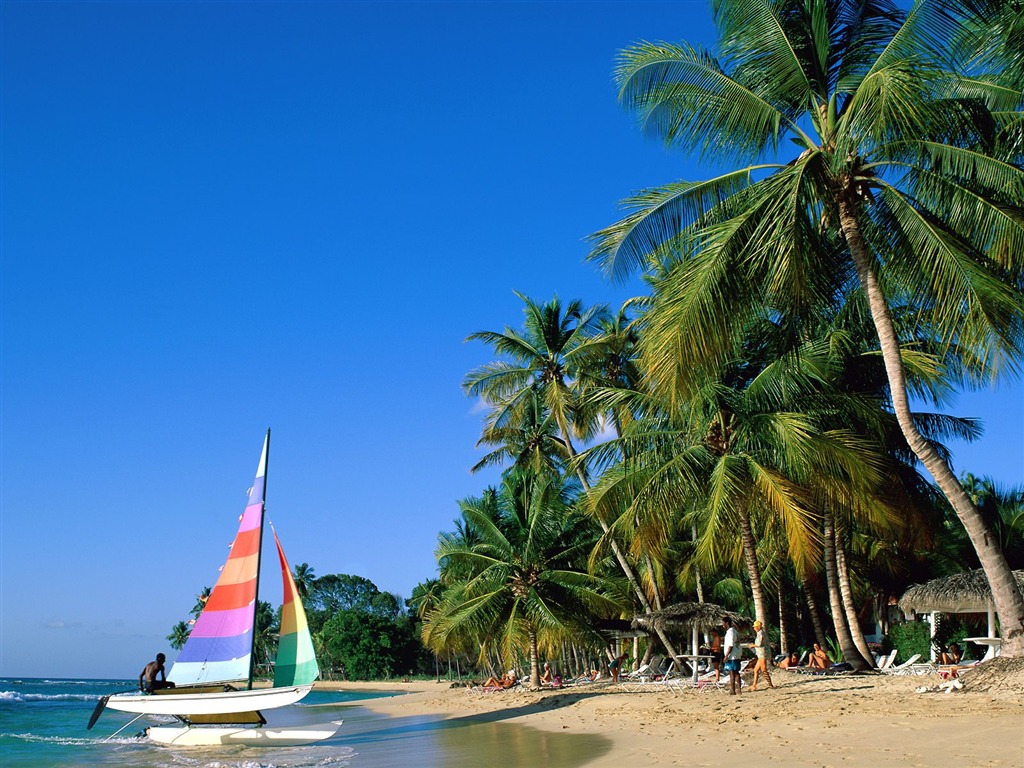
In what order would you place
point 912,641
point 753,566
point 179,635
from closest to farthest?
point 753,566 < point 912,641 < point 179,635

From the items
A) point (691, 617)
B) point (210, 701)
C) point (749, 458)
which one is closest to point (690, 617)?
point (691, 617)

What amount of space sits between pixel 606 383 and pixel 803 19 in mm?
14336

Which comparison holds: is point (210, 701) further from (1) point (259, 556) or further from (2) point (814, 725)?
(2) point (814, 725)

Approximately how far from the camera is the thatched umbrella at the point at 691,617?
2506cm

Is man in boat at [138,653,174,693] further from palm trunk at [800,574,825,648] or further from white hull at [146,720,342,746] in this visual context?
palm trunk at [800,574,825,648]

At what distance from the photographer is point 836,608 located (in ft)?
68.5

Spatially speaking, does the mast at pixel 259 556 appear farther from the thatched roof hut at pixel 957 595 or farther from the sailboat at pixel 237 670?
the thatched roof hut at pixel 957 595

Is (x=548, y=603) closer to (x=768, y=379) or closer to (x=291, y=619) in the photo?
(x=291, y=619)

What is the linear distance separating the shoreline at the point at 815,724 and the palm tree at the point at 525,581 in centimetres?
560

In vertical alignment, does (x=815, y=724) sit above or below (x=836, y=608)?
below

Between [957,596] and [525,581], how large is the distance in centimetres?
1196

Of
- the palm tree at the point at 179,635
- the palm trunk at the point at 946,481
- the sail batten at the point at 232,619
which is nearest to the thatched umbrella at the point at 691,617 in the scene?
the sail batten at the point at 232,619

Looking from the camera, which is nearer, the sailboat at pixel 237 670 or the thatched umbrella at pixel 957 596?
the sailboat at pixel 237 670

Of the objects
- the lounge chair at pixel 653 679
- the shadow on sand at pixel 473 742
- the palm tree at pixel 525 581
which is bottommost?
the shadow on sand at pixel 473 742
